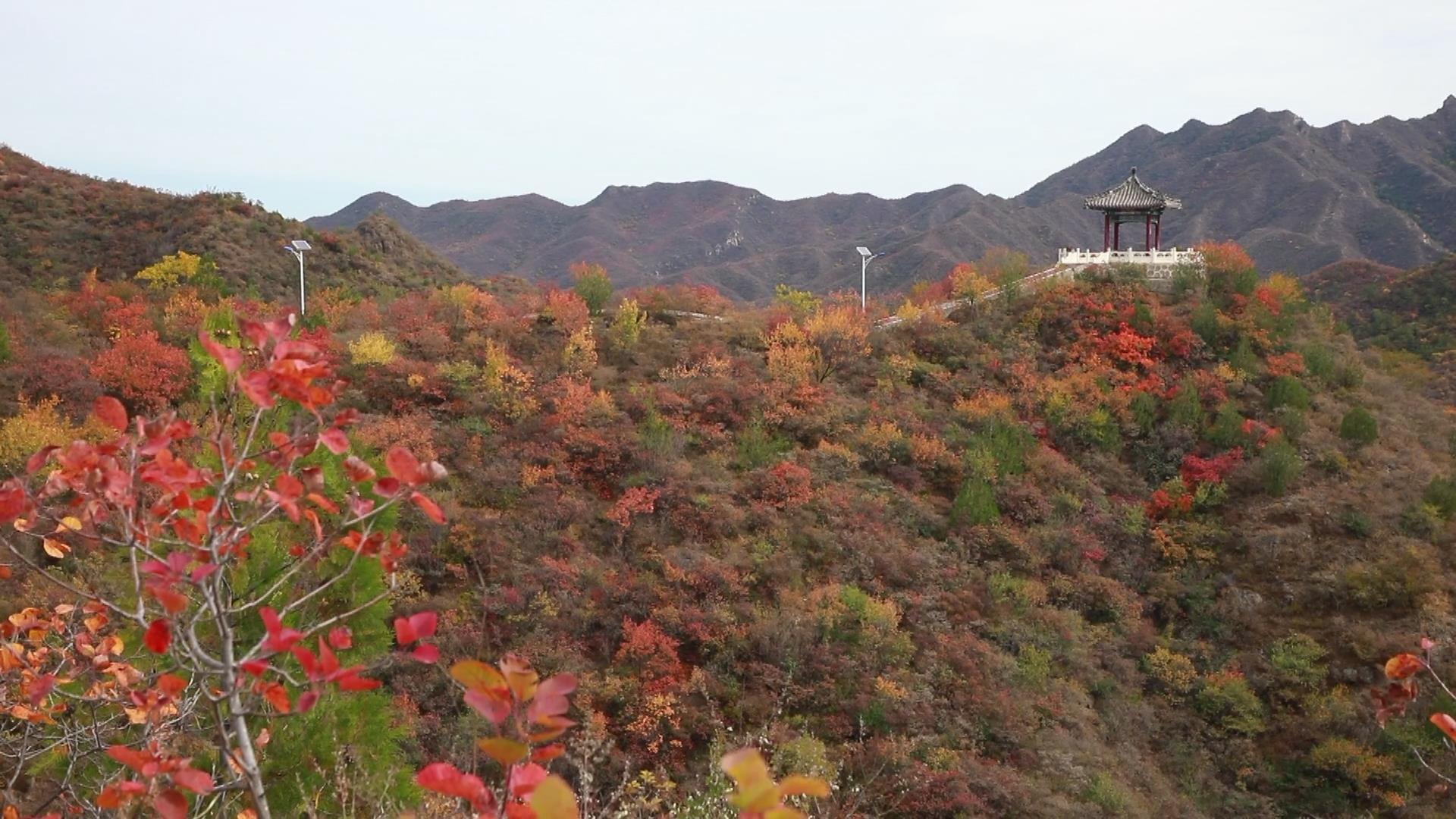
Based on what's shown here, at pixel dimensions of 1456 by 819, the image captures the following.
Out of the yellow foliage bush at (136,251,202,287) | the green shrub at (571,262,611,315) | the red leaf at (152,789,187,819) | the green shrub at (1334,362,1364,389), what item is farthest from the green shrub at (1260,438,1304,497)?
the yellow foliage bush at (136,251,202,287)

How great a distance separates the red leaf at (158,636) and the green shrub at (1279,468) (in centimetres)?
1791

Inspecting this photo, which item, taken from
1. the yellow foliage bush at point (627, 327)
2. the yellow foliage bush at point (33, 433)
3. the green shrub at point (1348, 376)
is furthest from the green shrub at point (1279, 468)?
the yellow foliage bush at point (33, 433)

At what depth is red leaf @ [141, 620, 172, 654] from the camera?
1.73 m

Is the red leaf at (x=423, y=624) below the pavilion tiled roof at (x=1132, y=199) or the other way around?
below

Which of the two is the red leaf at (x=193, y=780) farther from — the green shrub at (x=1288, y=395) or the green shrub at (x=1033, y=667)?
the green shrub at (x=1288, y=395)

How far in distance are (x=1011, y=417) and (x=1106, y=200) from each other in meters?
9.06

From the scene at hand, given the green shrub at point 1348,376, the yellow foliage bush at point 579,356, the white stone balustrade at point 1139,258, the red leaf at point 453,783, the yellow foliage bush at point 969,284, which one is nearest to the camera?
the red leaf at point 453,783

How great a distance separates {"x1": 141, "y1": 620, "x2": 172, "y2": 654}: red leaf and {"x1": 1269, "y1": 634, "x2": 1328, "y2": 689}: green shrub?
589 inches

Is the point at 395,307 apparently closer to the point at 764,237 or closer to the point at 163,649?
the point at 163,649

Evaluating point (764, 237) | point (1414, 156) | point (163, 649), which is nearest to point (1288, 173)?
point (1414, 156)

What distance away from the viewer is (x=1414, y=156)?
58.1m

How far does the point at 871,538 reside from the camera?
44.8ft

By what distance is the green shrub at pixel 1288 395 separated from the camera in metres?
17.7

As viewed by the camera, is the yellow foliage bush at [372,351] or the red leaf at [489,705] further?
the yellow foliage bush at [372,351]
